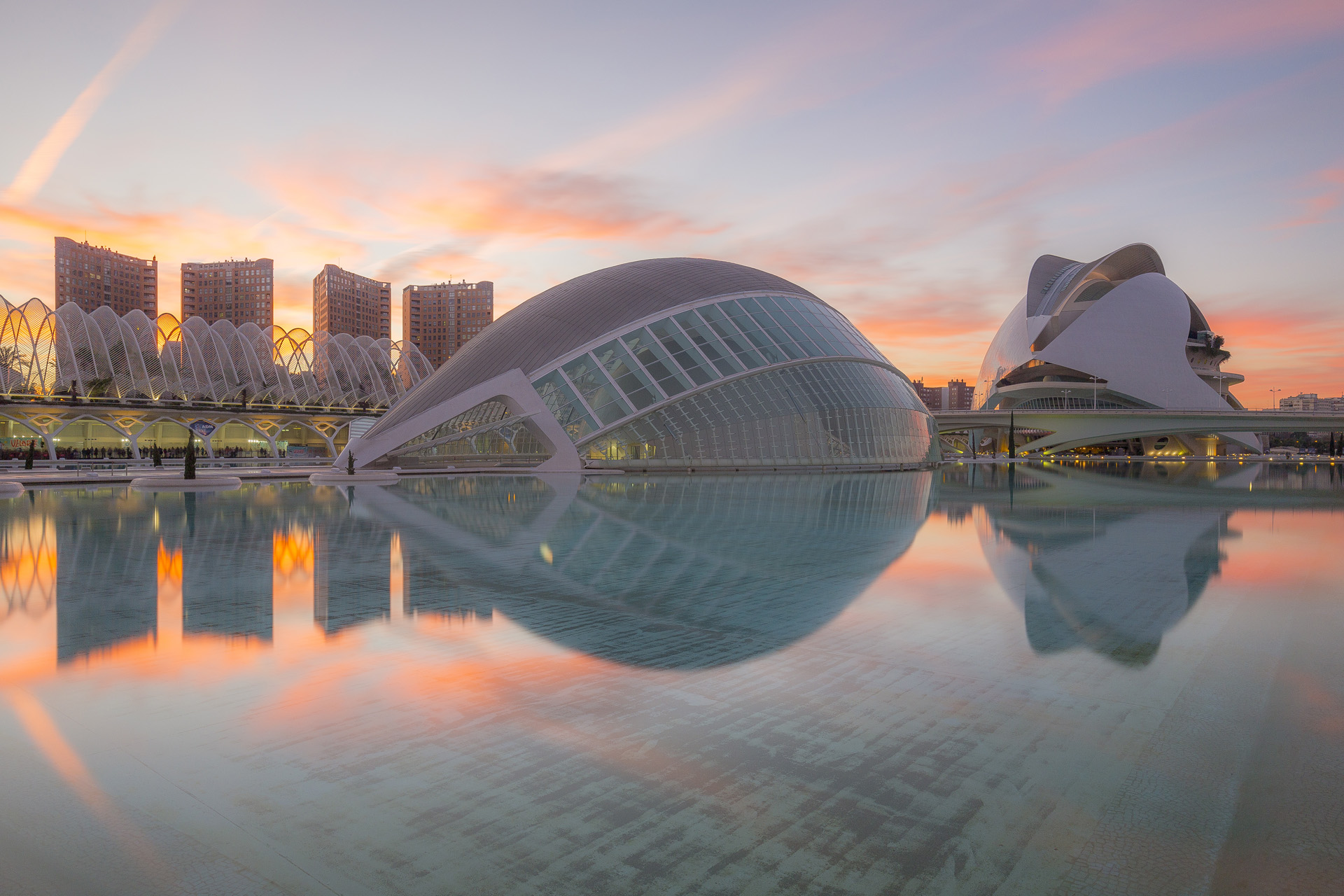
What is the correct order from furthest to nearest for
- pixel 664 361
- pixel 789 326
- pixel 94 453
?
pixel 94 453 → pixel 789 326 → pixel 664 361

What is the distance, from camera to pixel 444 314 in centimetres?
13962

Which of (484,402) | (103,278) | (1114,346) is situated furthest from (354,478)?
(103,278)

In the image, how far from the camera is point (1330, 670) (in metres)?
6.19

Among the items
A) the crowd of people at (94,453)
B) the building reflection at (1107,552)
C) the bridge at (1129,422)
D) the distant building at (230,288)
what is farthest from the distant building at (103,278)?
the building reflection at (1107,552)

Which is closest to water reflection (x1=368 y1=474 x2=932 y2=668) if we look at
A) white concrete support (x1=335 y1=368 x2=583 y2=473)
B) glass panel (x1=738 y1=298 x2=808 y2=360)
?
white concrete support (x1=335 y1=368 x2=583 y2=473)

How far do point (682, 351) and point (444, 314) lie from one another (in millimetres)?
108780

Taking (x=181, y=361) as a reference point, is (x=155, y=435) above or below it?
below

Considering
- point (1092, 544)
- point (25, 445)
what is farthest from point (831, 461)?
point (25, 445)

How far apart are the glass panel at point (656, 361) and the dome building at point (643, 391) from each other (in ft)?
0.19

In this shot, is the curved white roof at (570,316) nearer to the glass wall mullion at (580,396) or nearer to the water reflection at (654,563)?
the glass wall mullion at (580,396)

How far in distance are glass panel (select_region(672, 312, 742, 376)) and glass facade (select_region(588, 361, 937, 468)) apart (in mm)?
777

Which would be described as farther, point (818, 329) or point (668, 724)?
point (818, 329)

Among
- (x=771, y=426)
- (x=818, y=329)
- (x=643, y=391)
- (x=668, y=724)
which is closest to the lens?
(x=668, y=724)

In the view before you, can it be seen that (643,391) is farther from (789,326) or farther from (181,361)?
(181,361)
